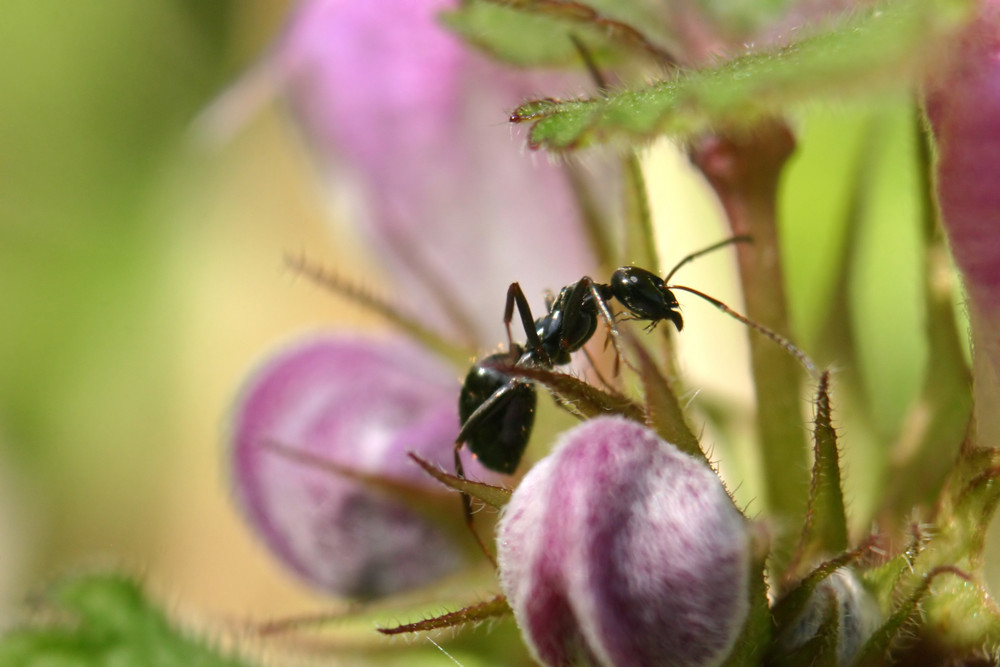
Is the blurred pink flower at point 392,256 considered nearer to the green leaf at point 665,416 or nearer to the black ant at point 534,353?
the black ant at point 534,353

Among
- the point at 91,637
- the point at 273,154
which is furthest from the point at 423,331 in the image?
the point at 273,154

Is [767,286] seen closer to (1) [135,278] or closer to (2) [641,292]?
(2) [641,292]

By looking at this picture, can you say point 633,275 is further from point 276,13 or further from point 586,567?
point 276,13

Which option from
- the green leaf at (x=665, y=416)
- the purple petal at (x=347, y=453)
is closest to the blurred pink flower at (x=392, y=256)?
the purple petal at (x=347, y=453)

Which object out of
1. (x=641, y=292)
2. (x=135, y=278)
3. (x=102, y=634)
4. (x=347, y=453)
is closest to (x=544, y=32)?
(x=641, y=292)

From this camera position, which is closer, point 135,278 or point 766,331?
point 766,331

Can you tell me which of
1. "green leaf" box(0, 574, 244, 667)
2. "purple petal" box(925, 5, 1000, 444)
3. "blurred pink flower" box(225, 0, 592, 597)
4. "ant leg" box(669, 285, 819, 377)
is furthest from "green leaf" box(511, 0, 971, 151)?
"green leaf" box(0, 574, 244, 667)
